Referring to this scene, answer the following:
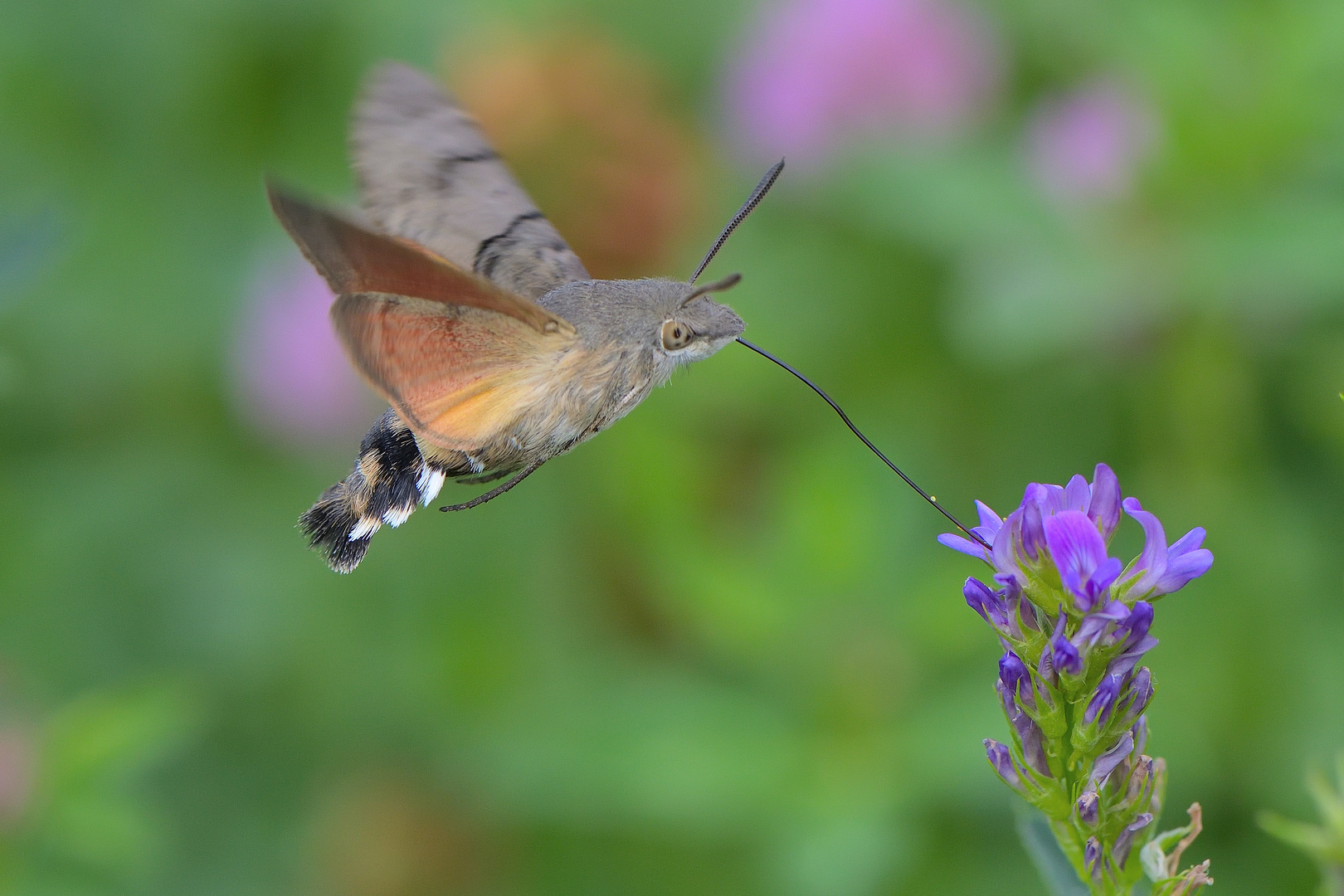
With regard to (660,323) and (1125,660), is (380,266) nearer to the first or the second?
(660,323)

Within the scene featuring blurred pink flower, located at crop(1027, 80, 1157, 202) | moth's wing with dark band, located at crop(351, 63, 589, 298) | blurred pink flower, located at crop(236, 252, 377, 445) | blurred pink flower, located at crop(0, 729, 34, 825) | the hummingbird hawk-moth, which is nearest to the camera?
the hummingbird hawk-moth

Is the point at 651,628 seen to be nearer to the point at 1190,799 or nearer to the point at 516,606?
the point at 516,606

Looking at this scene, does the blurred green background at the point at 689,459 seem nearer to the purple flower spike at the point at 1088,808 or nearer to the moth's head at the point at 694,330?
the moth's head at the point at 694,330

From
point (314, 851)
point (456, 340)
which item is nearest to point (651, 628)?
point (314, 851)

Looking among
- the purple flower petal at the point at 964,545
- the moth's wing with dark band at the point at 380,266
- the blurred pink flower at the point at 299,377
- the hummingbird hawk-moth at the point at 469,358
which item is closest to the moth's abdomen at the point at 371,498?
the hummingbird hawk-moth at the point at 469,358

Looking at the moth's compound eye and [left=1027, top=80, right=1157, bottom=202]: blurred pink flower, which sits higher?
[left=1027, top=80, right=1157, bottom=202]: blurred pink flower

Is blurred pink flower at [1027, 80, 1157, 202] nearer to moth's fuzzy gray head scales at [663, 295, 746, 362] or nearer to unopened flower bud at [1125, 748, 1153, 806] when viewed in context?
moth's fuzzy gray head scales at [663, 295, 746, 362]

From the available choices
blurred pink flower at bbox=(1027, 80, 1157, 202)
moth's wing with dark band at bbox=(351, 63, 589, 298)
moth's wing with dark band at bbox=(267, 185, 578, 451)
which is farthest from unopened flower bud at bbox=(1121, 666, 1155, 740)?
blurred pink flower at bbox=(1027, 80, 1157, 202)
